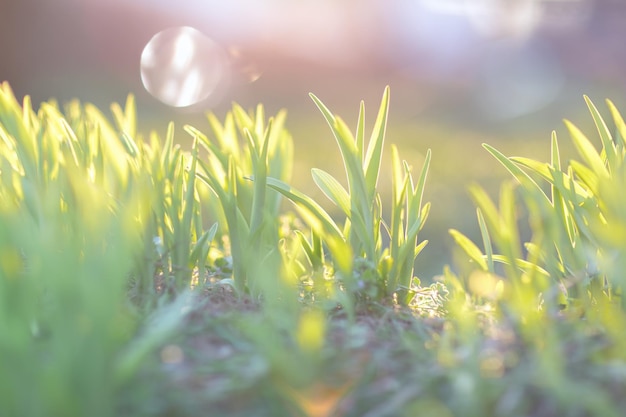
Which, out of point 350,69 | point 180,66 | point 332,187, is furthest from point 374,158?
point 350,69

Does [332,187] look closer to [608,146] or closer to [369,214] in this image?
[369,214]

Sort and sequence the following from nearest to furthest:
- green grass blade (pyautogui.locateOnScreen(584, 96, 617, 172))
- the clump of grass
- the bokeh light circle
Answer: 1. the clump of grass
2. green grass blade (pyautogui.locateOnScreen(584, 96, 617, 172))
3. the bokeh light circle

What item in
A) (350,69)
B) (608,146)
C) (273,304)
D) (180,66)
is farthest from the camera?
(350,69)

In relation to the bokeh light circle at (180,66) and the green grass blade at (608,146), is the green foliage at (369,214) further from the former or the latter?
the bokeh light circle at (180,66)

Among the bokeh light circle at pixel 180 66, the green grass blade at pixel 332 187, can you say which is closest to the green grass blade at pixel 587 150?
the green grass blade at pixel 332 187

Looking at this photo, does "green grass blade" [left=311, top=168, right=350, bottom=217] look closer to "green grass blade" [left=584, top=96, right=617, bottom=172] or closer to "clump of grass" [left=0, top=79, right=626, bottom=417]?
"clump of grass" [left=0, top=79, right=626, bottom=417]

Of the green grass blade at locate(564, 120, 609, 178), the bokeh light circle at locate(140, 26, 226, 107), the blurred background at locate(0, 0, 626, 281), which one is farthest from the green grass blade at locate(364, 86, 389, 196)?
the bokeh light circle at locate(140, 26, 226, 107)

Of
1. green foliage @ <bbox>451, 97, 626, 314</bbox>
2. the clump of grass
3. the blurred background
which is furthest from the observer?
the blurred background

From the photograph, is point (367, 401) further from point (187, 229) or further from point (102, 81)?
point (102, 81)
